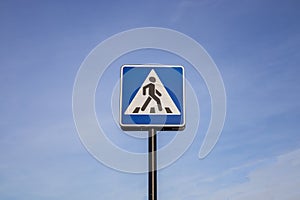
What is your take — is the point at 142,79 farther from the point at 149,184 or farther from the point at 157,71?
the point at 149,184

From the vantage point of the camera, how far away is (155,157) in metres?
3.30

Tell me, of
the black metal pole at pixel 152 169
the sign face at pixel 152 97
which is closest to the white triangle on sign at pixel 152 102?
the sign face at pixel 152 97

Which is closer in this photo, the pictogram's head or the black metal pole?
the black metal pole

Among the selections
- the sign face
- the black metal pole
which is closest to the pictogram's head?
the sign face

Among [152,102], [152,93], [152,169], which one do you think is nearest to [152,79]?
[152,93]

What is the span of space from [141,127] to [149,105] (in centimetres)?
26

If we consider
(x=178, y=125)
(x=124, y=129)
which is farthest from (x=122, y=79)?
(x=178, y=125)

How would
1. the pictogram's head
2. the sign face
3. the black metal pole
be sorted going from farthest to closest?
the pictogram's head, the sign face, the black metal pole

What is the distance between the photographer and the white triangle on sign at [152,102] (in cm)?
359

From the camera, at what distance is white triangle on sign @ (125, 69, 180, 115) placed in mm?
3592

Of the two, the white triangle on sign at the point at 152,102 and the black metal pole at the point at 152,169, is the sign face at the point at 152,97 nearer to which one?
the white triangle on sign at the point at 152,102

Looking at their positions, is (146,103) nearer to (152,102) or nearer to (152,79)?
(152,102)

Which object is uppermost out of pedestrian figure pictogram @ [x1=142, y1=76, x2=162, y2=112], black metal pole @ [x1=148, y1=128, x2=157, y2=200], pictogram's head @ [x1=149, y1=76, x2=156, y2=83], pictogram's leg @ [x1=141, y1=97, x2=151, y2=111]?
pictogram's head @ [x1=149, y1=76, x2=156, y2=83]

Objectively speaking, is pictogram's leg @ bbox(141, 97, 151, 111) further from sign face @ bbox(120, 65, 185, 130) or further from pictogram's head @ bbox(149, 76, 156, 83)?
pictogram's head @ bbox(149, 76, 156, 83)
